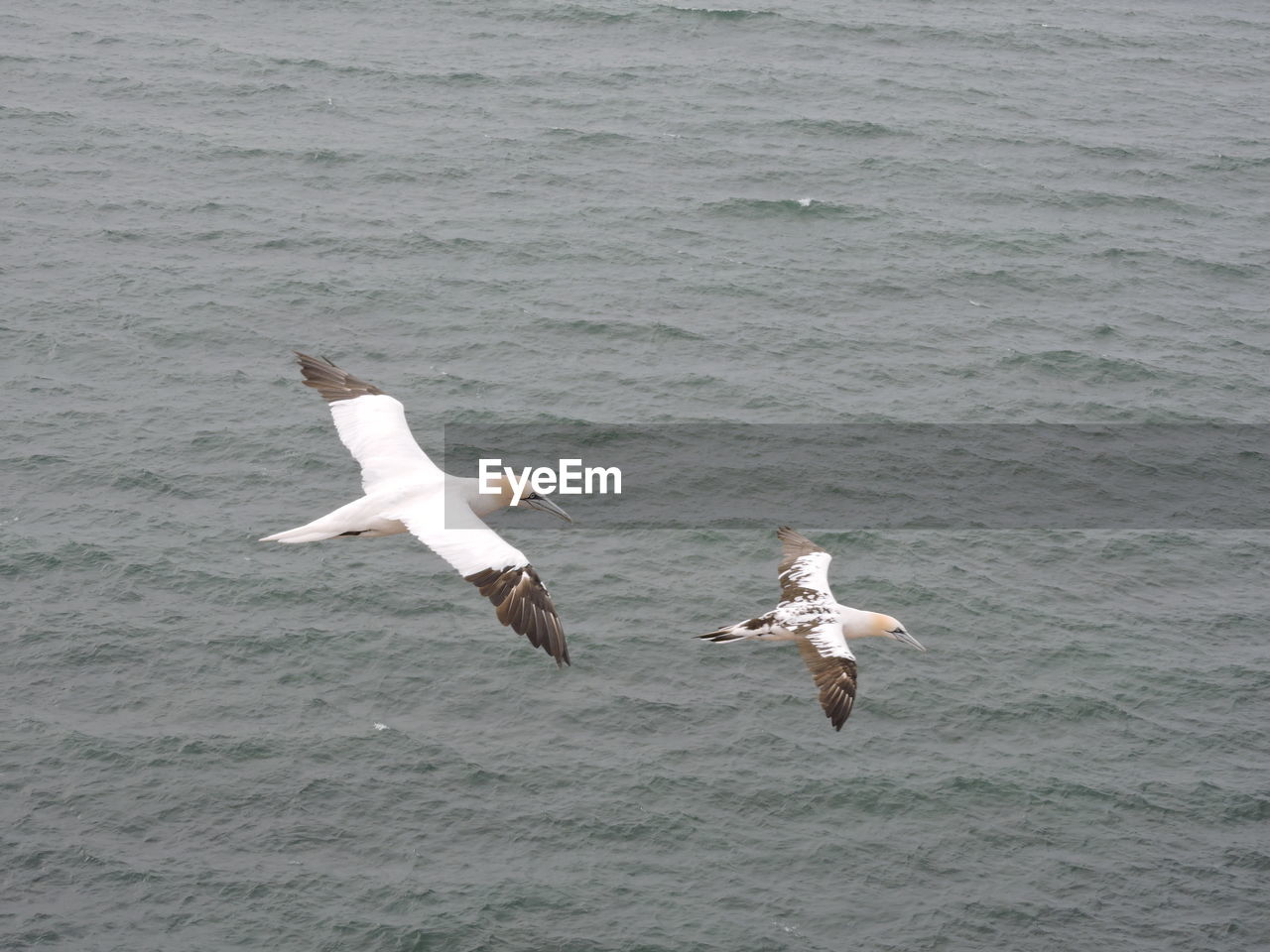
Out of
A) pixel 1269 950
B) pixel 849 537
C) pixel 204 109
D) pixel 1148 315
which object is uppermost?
pixel 204 109

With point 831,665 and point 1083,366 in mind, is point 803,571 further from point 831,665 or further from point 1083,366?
point 1083,366

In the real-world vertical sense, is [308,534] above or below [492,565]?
above

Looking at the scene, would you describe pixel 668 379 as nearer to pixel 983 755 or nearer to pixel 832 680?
pixel 983 755

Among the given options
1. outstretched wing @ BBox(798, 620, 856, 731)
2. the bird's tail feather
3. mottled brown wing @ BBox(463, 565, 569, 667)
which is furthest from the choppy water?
mottled brown wing @ BBox(463, 565, 569, 667)

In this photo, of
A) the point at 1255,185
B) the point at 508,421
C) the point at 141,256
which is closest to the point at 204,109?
the point at 141,256
